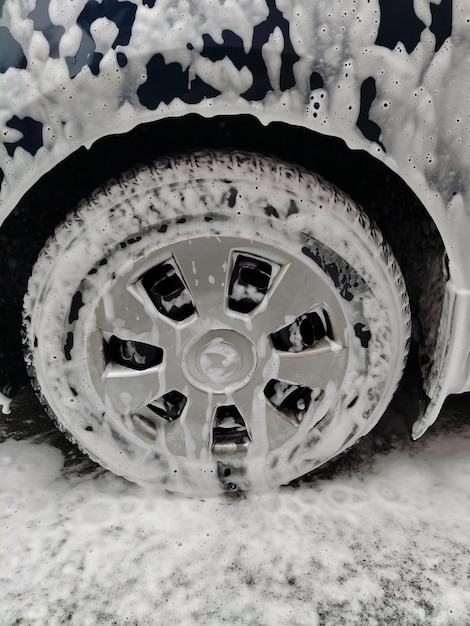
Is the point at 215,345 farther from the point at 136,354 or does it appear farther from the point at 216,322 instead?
the point at 136,354

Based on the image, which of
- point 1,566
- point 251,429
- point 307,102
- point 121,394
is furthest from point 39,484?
point 307,102

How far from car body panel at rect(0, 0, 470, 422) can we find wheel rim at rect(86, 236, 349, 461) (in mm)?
329

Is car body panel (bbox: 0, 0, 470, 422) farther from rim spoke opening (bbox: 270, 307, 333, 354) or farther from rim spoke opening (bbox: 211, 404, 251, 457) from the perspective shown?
rim spoke opening (bbox: 211, 404, 251, 457)

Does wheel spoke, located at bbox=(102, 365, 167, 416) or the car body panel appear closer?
the car body panel

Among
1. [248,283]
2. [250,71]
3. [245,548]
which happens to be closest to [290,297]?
[248,283]

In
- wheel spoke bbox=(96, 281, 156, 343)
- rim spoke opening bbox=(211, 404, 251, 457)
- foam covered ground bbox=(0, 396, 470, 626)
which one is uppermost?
wheel spoke bbox=(96, 281, 156, 343)

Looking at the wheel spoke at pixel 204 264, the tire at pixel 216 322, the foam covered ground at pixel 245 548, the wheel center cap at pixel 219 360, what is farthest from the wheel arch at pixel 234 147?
the wheel center cap at pixel 219 360

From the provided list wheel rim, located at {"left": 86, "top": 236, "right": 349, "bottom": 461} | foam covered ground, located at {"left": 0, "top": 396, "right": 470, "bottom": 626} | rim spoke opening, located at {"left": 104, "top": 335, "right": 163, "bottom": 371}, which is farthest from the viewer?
rim spoke opening, located at {"left": 104, "top": 335, "right": 163, "bottom": 371}

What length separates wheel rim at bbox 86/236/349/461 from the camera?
134cm

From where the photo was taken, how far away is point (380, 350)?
1417 millimetres

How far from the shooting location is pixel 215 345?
1383 mm

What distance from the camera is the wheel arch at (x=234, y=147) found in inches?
55.0

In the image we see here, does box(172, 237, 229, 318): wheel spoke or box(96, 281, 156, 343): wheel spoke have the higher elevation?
box(172, 237, 229, 318): wheel spoke

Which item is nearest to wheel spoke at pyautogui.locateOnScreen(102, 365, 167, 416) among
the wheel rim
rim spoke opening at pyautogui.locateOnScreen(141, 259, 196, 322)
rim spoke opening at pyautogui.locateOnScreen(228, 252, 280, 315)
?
the wheel rim
